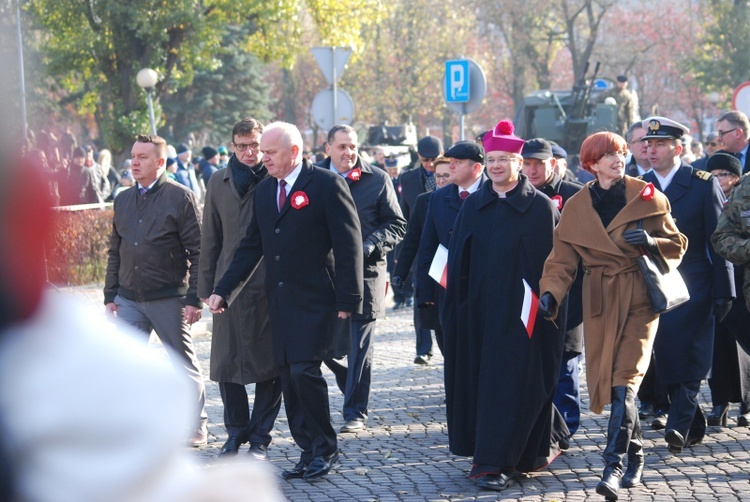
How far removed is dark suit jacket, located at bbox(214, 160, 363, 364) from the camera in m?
7.03

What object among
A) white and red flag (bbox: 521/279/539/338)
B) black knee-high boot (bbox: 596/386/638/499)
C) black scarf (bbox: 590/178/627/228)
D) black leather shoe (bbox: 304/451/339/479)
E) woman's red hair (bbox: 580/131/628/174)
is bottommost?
black leather shoe (bbox: 304/451/339/479)

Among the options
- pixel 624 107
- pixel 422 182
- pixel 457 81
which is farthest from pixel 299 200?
pixel 624 107

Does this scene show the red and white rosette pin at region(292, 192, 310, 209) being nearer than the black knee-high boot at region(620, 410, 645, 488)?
No

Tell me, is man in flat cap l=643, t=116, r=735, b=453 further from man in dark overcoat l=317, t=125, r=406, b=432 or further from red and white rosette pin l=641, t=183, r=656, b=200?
man in dark overcoat l=317, t=125, r=406, b=432

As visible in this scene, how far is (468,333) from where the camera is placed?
6906 mm

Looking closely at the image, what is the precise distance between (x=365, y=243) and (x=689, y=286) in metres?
2.35

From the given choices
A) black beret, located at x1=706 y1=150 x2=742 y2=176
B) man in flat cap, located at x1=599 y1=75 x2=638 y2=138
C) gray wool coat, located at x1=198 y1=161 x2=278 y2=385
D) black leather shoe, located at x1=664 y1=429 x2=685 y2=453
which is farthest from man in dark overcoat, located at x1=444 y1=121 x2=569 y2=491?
man in flat cap, located at x1=599 y1=75 x2=638 y2=138

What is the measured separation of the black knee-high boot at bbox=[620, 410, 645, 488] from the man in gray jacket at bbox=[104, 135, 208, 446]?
2828mm

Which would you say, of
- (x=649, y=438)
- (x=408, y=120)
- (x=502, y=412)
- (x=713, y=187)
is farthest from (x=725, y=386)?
(x=408, y=120)

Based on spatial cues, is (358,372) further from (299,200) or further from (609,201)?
(609,201)

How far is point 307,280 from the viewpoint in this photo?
23.2ft

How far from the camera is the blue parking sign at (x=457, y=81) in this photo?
17.1 m

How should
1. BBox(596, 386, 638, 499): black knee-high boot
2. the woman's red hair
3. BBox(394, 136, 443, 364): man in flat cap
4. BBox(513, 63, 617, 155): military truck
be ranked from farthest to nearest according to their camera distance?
BBox(513, 63, 617, 155): military truck < BBox(394, 136, 443, 364): man in flat cap < the woman's red hair < BBox(596, 386, 638, 499): black knee-high boot

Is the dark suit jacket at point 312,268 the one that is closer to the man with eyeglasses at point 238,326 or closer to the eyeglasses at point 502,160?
the man with eyeglasses at point 238,326
